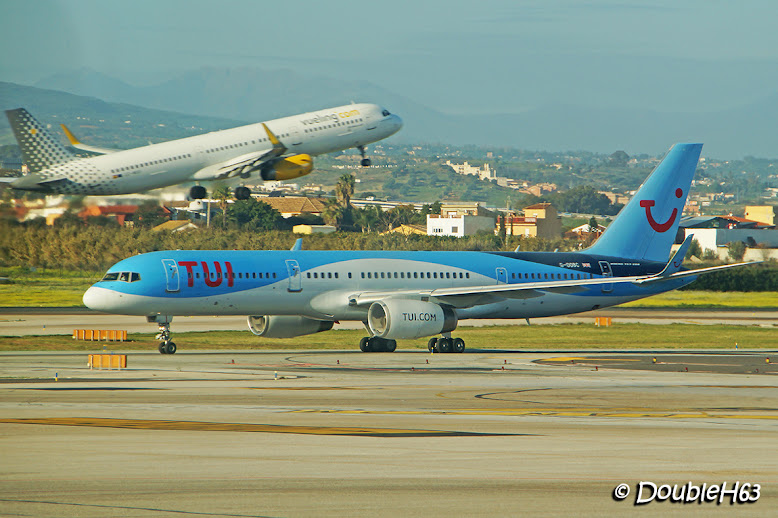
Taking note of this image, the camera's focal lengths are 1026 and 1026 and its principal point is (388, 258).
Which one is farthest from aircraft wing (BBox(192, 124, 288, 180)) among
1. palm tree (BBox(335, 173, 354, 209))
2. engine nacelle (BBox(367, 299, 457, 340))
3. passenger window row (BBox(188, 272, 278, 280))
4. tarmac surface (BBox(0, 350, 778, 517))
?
palm tree (BBox(335, 173, 354, 209))

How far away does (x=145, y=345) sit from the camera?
5088 centimetres

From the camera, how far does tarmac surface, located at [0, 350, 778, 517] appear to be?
14594 mm

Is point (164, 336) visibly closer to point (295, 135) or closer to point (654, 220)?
point (295, 135)

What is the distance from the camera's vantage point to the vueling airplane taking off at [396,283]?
152ft

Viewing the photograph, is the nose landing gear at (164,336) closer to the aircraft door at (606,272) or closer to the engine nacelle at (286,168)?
the engine nacelle at (286,168)

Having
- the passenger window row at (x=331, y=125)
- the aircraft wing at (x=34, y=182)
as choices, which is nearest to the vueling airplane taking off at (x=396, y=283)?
the passenger window row at (x=331, y=125)

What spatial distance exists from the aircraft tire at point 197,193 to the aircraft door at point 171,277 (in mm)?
5286

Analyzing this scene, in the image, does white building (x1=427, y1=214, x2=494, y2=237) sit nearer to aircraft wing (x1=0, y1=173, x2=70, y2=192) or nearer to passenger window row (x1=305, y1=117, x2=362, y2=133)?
passenger window row (x1=305, y1=117, x2=362, y2=133)

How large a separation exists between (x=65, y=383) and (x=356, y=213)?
97.2 m

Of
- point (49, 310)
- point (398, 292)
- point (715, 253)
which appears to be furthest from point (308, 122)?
point (715, 253)

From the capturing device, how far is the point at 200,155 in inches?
1651

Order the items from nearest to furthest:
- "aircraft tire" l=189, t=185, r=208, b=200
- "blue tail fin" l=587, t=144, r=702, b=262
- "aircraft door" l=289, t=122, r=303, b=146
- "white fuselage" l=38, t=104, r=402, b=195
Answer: "white fuselage" l=38, t=104, r=402, b=195 → "aircraft tire" l=189, t=185, r=208, b=200 → "aircraft door" l=289, t=122, r=303, b=146 → "blue tail fin" l=587, t=144, r=702, b=262

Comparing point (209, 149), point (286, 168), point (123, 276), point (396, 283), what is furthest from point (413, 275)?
point (123, 276)

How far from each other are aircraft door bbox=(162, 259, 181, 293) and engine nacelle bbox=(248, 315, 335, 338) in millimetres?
5300
